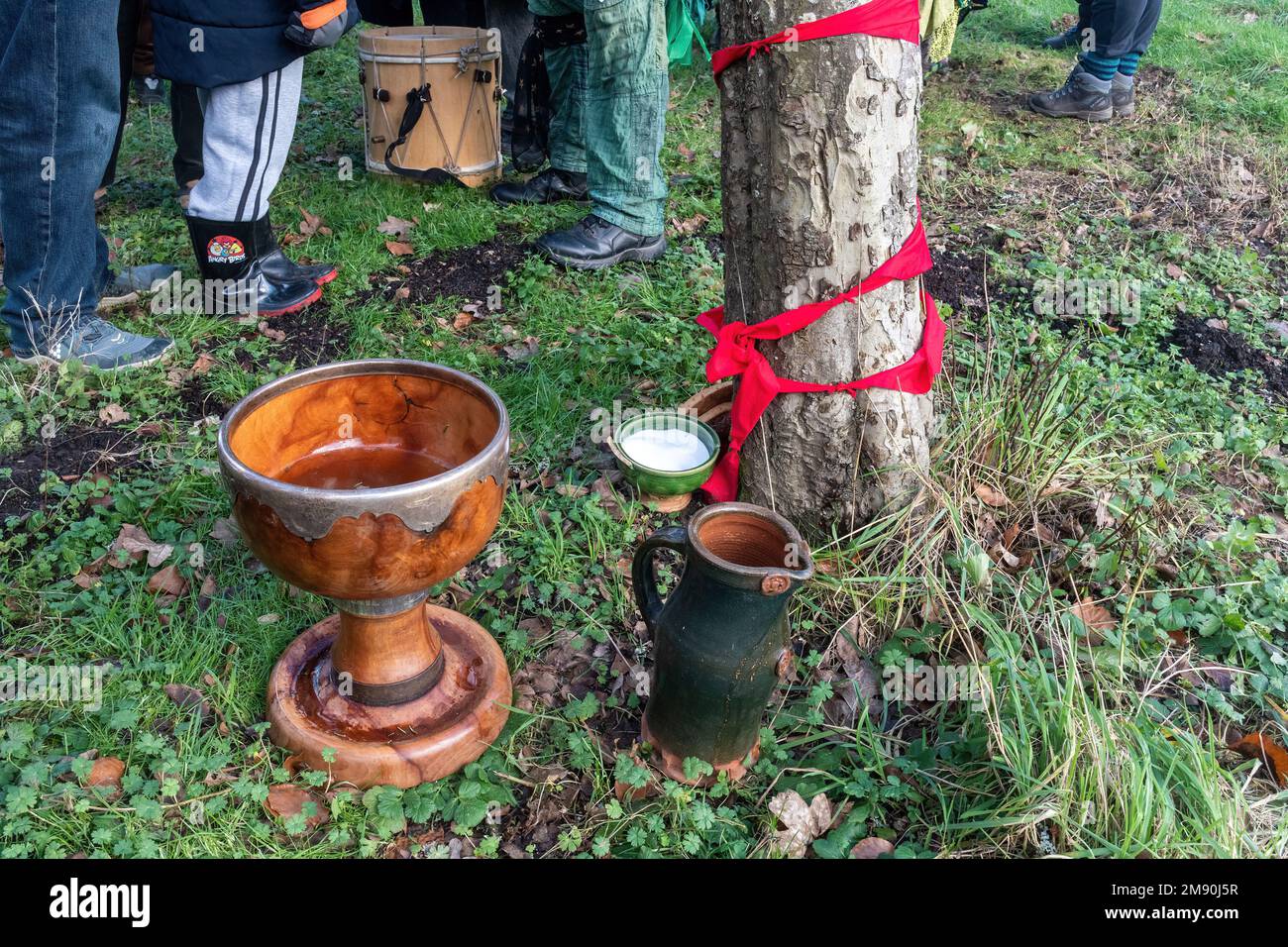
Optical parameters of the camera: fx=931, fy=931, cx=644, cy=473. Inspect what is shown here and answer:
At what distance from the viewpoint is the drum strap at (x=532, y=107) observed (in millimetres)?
5148

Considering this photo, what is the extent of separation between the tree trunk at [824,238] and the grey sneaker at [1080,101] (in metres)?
4.80

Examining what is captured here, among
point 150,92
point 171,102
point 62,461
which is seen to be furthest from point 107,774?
point 150,92

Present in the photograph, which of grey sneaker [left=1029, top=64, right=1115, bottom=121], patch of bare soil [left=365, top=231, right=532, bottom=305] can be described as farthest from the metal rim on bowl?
grey sneaker [left=1029, top=64, right=1115, bottom=121]

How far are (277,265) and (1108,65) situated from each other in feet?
18.2

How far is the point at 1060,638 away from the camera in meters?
2.33

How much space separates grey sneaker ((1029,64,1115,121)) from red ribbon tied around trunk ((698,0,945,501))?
184 inches

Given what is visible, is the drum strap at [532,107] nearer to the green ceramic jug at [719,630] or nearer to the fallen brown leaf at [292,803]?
the green ceramic jug at [719,630]

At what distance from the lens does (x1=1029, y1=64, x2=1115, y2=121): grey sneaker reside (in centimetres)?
636

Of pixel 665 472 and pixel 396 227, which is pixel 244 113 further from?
pixel 665 472

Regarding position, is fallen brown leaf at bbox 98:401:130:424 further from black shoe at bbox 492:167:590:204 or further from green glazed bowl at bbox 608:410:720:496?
black shoe at bbox 492:167:590:204

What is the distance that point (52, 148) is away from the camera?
3191 mm

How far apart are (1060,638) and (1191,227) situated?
3821 mm

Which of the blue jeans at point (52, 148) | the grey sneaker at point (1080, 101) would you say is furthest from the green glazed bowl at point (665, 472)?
the grey sneaker at point (1080, 101)
